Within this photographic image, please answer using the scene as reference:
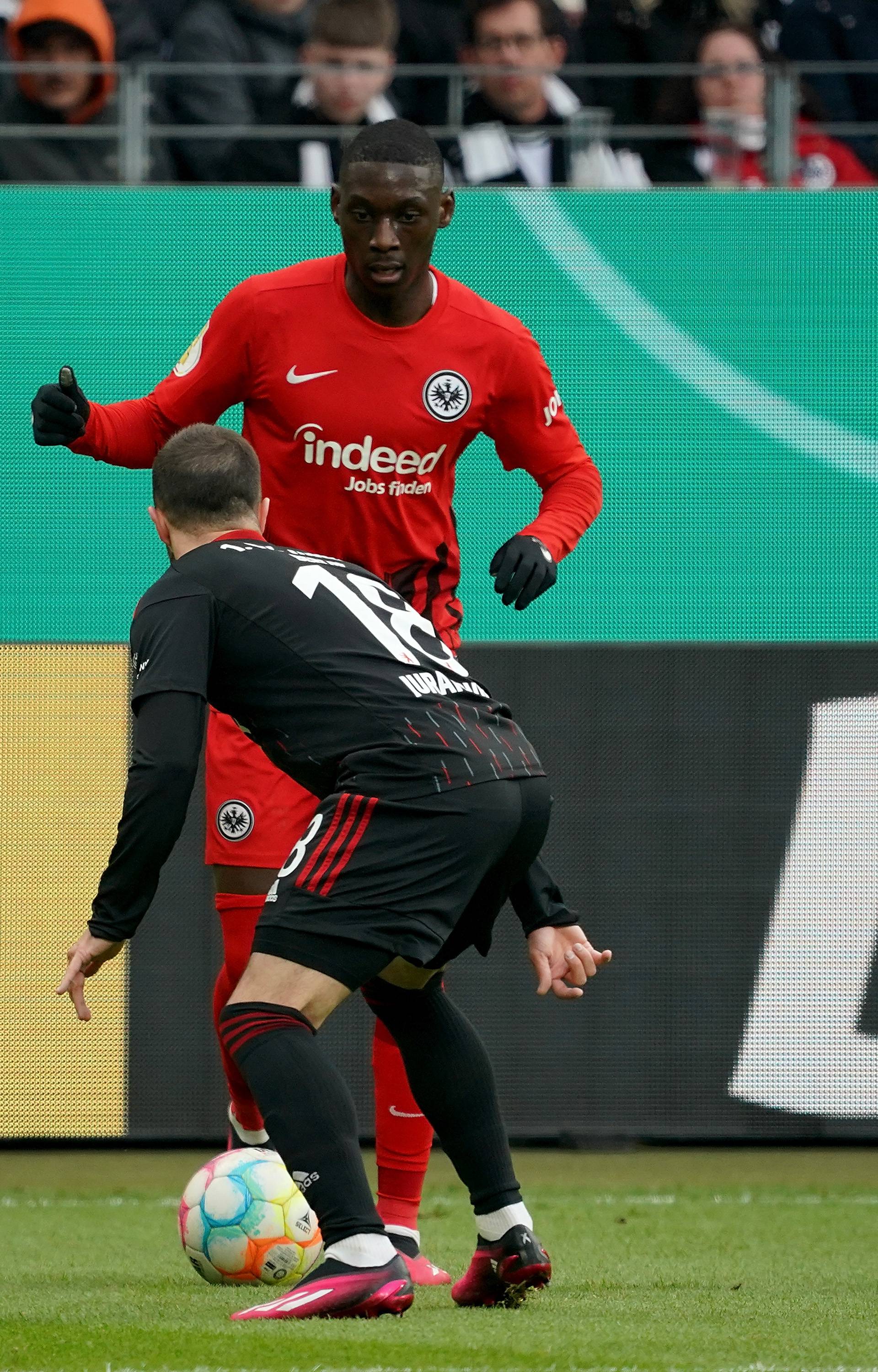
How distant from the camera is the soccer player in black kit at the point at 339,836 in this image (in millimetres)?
3199

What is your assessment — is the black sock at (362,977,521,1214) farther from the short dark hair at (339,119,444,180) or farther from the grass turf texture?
the short dark hair at (339,119,444,180)

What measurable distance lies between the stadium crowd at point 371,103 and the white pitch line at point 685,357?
304 millimetres

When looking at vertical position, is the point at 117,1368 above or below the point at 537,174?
below

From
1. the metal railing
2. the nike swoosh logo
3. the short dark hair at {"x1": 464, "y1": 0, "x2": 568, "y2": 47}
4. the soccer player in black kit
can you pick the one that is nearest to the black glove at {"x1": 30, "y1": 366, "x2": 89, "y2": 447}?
the nike swoosh logo

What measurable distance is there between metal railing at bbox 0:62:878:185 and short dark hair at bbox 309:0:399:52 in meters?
0.13

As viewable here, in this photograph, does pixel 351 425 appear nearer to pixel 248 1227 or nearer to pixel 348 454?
pixel 348 454

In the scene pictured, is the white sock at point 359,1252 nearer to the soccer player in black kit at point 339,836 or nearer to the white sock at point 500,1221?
the soccer player in black kit at point 339,836

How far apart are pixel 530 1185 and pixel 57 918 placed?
176 centimetres

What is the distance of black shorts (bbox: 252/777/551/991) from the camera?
3223mm

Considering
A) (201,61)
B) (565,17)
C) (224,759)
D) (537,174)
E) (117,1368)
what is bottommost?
(117,1368)

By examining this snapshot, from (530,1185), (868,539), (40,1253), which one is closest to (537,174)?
(868,539)

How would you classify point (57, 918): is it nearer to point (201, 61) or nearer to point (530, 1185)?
point (530, 1185)

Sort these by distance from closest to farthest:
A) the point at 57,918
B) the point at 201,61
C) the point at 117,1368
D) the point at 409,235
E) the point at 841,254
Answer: the point at 117,1368 < the point at 409,235 < the point at 57,918 < the point at 841,254 < the point at 201,61

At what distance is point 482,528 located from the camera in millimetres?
6656
